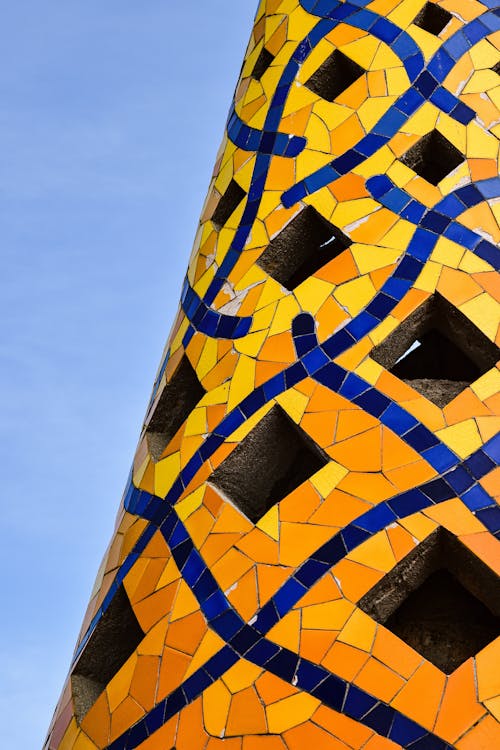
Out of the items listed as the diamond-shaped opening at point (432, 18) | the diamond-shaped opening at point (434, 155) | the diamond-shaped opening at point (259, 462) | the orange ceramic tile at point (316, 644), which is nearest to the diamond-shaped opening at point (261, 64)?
the diamond-shaped opening at point (432, 18)

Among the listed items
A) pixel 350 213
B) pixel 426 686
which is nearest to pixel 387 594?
pixel 426 686

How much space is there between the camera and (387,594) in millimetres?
3463

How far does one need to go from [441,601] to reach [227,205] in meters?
2.46

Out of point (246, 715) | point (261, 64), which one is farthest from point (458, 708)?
point (261, 64)

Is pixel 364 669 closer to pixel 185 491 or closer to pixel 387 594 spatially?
pixel 387 594

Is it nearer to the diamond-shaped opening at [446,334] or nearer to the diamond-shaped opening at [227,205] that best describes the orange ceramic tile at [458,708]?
the diamond-shaped opening at [446,334]

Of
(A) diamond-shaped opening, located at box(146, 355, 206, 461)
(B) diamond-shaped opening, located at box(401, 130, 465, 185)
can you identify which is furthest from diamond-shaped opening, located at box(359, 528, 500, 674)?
(B) diamond-shaped opening, located at box(401, 130, 465, 185)

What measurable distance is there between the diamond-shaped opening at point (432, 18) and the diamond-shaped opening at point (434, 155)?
836 mm

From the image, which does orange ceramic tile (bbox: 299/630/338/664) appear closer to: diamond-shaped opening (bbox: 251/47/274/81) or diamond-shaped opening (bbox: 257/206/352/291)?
diamond-shaped opening (bbox: 257/206/352/291)

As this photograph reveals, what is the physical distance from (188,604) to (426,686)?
3.00ft

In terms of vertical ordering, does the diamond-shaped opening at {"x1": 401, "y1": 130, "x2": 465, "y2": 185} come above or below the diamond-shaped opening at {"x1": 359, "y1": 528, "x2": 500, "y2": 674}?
above

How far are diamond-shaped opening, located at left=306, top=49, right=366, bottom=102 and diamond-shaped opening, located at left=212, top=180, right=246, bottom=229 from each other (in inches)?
23.5

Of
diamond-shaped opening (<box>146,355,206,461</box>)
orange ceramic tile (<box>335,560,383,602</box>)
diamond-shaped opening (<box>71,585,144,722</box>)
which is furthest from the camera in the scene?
diamond-shaped opening (<box>146,355,206,461</box>)

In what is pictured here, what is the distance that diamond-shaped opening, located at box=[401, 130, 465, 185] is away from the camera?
4637 mm
